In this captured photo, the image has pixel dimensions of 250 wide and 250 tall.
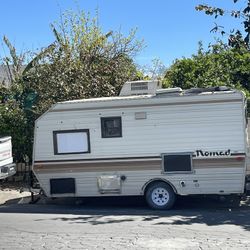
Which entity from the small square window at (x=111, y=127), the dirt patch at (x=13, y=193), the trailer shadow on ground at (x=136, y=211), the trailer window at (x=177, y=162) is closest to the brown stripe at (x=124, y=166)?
Result: the trailer window at (x=177, y=162)

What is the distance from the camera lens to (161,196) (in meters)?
12.1

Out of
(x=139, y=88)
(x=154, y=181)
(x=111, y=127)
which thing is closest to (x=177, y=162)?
(x=154, y=181)

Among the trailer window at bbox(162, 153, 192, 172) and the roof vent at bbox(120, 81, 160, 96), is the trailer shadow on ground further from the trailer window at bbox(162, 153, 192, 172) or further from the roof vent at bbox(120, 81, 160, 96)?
the roof vent at bbox(120, 81, 160, 96)

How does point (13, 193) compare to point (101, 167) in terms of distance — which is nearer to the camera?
point (101, 167)

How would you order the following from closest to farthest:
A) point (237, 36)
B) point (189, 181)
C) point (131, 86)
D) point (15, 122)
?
1. point (189, 181)
2. point (131, 86)
3. point (237, 36)
4. point (15, 122)

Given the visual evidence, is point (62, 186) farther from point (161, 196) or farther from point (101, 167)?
point (161, 196)

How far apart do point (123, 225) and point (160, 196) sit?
2.27 m

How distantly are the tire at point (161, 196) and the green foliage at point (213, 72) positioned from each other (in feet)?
22.0

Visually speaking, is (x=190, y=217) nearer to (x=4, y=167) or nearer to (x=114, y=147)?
(x=114, y=147)

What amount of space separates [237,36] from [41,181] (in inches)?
247

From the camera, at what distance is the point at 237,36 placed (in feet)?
45.2

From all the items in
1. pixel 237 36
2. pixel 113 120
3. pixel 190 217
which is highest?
pixel 237 36

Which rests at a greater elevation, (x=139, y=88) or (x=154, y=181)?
(x=139, y=88)

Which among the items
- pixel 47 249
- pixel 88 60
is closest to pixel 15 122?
pixel 88 60
